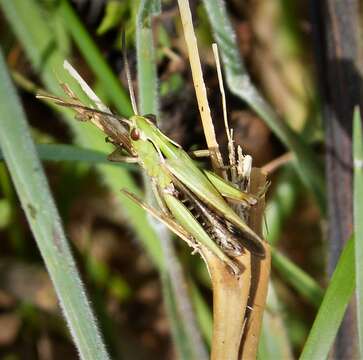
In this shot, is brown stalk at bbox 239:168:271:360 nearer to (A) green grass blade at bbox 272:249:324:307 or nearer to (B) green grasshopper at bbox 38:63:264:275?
(B) green grasshopper at bbox 38:63:264:275

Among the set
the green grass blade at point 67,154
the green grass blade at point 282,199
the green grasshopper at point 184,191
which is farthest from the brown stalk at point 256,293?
the green grass blade at point 282,199

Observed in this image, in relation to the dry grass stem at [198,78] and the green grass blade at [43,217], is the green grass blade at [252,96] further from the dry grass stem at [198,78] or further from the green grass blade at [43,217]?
the green grass blade at [43,217]

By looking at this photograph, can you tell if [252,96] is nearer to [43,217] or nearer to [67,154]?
[67,154]

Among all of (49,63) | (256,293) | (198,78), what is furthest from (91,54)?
(256,293)

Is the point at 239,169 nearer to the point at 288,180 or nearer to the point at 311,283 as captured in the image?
the point at 311,283

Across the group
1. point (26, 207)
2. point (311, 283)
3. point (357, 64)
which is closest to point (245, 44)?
point (357, 64)

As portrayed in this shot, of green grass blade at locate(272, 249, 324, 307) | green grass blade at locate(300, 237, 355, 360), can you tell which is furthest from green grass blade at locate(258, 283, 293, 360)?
green grass blade at locate(300, 237, 355, 360)
